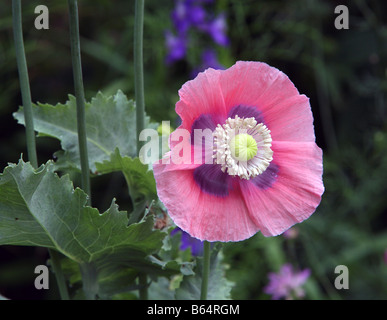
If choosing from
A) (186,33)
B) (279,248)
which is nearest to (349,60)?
(186,33)

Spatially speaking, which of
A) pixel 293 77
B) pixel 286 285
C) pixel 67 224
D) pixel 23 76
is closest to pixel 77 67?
pixel 23 76

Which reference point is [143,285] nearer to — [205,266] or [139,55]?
[205,266]

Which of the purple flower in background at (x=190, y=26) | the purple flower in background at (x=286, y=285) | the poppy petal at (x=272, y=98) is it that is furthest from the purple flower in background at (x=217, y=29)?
the poppy petal at (x=272, y=98)

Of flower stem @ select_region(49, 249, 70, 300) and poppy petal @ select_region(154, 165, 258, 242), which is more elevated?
poppy petal @ select_region(154, 165, 258, 242)

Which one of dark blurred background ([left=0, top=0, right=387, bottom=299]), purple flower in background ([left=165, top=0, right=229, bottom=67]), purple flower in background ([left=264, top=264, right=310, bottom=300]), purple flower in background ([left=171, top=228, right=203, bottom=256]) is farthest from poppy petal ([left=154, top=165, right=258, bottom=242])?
purple flower in background ([left=165, top=0, right=229, bottom=67])

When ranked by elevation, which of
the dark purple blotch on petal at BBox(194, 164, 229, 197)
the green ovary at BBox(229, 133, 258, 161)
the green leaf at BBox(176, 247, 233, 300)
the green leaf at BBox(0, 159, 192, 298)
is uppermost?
the green ovary at BBox(229, 133, 258, 161)

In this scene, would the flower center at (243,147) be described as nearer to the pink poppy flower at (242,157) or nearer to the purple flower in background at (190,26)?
the pink poppy flower at (242,157)

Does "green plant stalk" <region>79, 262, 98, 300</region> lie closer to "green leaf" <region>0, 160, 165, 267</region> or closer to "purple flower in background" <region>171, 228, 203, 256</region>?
"green leaf" <region>0, 160, 165, 267</region>
